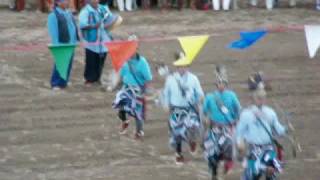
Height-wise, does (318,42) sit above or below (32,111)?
above

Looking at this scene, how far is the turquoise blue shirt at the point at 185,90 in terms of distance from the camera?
13.1m

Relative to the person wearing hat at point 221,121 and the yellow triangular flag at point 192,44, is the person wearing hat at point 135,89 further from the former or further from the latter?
the person wearing hat at point 221,121

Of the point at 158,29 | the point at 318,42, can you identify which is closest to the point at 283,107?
the point at 318,42

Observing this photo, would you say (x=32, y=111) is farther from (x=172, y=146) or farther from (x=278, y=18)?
(x=278, y=18)

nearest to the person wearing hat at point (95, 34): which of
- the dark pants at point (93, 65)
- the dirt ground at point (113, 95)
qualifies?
the dark pants at point (93, 65)

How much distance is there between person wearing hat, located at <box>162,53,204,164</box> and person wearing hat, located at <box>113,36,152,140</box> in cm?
112

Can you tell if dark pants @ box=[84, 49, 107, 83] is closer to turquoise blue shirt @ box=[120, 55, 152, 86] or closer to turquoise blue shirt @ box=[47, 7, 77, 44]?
turquoise blue shirt @ box=[47, 7, 77, 44]

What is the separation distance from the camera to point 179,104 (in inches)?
521

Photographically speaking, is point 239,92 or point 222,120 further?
point 239,92

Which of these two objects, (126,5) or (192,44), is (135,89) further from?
(126,5)

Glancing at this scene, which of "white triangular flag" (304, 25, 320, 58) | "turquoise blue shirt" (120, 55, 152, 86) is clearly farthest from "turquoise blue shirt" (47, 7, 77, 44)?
"white triangular flag" (304, 25, 320, 58)

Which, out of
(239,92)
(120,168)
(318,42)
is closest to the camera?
(120,168)

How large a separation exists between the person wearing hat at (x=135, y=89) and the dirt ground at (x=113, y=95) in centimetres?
41

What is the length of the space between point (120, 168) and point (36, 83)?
5077 mm
